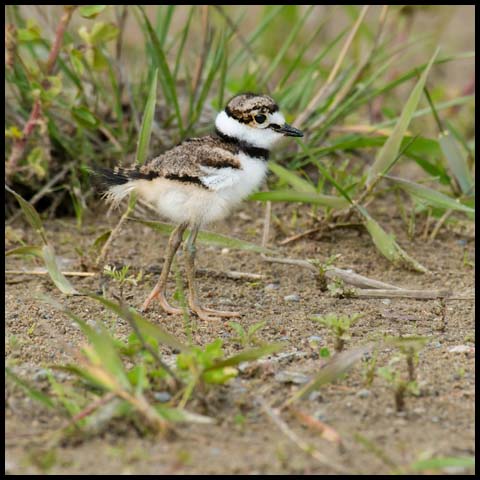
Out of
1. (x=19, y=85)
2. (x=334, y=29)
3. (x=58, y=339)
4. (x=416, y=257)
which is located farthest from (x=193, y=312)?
(x=334, y=29)

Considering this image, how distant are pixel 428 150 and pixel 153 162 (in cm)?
149

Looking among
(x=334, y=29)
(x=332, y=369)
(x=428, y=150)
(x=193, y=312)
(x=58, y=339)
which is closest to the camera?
(x=332, y=369)

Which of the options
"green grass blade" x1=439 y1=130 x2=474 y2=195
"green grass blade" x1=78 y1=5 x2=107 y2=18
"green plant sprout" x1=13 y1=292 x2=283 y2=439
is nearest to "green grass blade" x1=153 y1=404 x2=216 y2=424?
"green plant sprout" x1=13 y1=292 x2=283 y2=439

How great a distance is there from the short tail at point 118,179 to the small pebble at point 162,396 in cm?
104

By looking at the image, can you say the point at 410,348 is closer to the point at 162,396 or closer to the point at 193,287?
the point at 162,396

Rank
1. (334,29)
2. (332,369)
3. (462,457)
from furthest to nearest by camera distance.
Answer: (334,29)
(332,369)
(462,457)

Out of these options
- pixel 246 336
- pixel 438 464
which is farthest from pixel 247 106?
pixel 438 464

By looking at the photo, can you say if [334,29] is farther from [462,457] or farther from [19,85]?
[462,457]

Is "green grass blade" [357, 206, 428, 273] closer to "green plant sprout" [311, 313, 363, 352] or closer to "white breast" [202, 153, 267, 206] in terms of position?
"white breast" [202, 153, 267, 206]

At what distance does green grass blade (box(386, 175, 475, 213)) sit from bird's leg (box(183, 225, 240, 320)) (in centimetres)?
86

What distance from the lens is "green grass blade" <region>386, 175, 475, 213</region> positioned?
3.77 meters

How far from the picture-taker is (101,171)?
353 cm

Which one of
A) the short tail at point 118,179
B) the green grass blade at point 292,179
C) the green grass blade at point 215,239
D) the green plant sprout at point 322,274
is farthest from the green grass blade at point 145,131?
the green plant sprout at point 322,274

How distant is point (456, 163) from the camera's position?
13.8 feet
